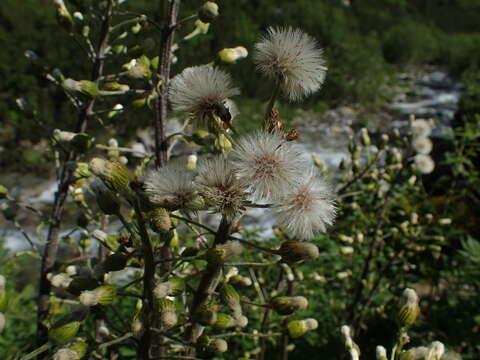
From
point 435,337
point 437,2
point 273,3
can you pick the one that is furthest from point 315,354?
point 437,2

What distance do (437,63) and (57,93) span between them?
51.6ft

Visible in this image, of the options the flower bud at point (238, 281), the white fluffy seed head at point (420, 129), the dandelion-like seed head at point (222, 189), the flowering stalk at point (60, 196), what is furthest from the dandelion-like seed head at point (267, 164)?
the white fluffy seed head at point (420, 129)

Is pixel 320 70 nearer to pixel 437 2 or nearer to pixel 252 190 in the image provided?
pixel 252 190

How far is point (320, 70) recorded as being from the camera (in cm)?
82

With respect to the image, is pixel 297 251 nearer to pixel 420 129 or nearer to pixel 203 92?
pixel 203 92

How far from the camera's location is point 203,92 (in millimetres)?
753

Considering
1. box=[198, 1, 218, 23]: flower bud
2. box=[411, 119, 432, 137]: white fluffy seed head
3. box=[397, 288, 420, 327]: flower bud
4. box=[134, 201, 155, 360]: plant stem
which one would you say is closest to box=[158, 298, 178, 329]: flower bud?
box=[134, 201, 155, 360]: plant stem

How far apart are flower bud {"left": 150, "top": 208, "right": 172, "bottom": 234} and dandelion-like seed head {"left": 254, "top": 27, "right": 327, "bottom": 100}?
1.04 feet

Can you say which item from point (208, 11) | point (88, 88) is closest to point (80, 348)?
point (88, 88)

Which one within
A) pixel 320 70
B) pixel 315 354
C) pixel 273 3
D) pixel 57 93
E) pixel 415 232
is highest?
pixel 273 3

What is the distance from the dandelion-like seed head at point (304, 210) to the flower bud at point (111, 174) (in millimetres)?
269

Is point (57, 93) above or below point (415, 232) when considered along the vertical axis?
above

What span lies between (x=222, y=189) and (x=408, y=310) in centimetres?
59

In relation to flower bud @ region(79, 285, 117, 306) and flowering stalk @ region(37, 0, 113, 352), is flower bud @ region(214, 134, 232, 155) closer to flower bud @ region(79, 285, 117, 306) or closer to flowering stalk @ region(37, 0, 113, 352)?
flower bud @ region(79, 285, 117, 306)
